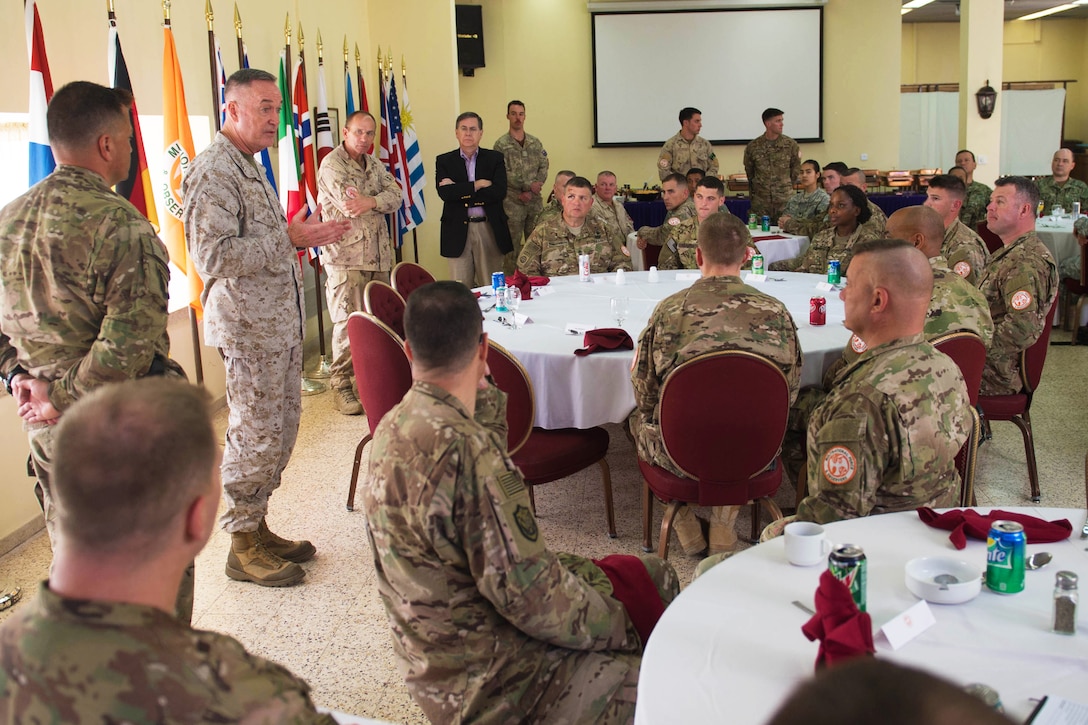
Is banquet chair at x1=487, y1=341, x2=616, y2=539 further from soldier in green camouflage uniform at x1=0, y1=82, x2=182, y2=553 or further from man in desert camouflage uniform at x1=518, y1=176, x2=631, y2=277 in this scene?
man in desert camouflage uniform at x1=518, y1=176, x2=631, y2=277

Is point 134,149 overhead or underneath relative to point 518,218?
overhead

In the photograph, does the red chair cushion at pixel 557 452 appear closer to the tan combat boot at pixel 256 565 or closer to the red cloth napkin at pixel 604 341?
the red cloth napkin at pixel 604 341

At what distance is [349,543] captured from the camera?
12.4 ft

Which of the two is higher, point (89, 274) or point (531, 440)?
point (89, 274)

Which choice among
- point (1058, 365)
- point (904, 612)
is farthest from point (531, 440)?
point (1058, 365)

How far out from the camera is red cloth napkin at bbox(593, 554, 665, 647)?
6.63 feet

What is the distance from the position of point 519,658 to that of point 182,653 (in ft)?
2.85

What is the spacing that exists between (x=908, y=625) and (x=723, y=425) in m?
1.53

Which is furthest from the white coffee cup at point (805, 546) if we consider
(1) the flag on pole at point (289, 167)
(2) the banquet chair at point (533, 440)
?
(1) the flag on pole at point (289, 167)

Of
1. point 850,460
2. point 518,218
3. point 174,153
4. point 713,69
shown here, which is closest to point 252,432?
point 850,460

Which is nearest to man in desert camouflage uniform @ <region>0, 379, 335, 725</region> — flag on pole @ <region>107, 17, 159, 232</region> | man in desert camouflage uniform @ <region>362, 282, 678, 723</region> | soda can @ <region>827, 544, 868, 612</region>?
man in desert camouflage uniform @ <region>362, 282, 678, 723</region>

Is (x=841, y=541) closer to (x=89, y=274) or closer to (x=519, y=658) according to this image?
(x=519, y=658)

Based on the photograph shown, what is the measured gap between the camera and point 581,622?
5.85 ft

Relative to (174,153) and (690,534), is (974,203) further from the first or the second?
(174,153)
